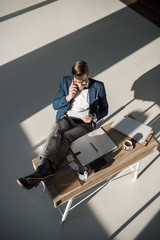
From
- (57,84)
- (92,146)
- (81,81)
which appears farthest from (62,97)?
(57,84)

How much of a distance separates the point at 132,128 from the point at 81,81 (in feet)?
2.17

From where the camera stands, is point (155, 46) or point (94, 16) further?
point (94, 16)

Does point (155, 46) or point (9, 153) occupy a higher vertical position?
point (155, 46)

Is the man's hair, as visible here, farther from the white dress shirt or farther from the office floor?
the office floor

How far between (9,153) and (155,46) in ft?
9.94

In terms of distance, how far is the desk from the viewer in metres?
1.86

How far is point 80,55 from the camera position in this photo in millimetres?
3973

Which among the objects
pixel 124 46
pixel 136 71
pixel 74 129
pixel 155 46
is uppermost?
pixel 124 46

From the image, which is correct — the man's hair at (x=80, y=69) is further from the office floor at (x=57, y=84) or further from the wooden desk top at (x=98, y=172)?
the office floor at (x=57, y=84)

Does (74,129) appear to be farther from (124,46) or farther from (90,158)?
(124,46)

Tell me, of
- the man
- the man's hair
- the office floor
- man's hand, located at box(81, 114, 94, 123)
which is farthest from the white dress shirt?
the office floor

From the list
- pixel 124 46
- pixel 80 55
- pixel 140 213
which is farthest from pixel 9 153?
pixel 124 46

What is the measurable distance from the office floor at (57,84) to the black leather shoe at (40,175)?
0.65m

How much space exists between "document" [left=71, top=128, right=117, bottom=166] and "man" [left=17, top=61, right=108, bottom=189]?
9cm
